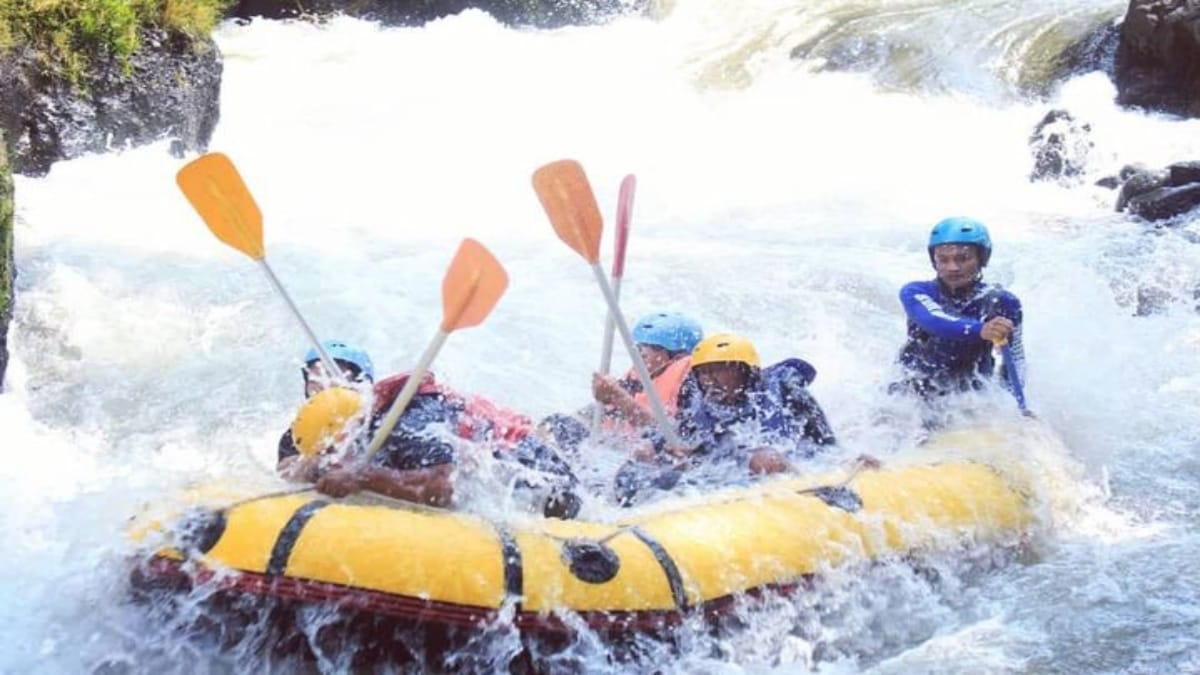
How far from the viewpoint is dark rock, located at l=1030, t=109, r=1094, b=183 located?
10234mm

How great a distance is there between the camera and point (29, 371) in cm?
609

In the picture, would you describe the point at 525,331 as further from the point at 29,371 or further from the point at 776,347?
the point at 29,371

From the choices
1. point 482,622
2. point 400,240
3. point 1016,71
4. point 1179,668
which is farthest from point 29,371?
point 1016,71

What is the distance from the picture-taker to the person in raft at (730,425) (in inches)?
167

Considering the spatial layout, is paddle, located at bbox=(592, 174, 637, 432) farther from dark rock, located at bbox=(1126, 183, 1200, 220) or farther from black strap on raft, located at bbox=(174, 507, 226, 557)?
dark rock, located at bbox=(1126, 183, 1200, 220)

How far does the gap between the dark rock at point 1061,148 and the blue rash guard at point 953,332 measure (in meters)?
5.55

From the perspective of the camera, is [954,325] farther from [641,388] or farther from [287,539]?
[287,539]

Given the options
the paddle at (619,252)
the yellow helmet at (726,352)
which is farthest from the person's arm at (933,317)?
the paddle at (619,252)

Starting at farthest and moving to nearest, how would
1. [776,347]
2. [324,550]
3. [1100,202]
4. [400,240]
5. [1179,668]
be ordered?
[1100,202], [400,240], [776,347], [1179,668], [324,550]

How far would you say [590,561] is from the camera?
335 cm

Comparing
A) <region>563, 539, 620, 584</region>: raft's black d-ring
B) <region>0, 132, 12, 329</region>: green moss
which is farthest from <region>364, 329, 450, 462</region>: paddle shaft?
Result: <region>0, 132, 12, 329</region>: green moss

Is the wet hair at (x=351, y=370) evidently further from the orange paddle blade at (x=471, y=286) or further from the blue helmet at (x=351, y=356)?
the orange paddle blade at (x=471, y=286)

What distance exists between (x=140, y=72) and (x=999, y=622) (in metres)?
7.62

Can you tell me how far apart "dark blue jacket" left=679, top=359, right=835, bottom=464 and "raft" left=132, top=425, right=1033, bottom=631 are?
0.47 m
